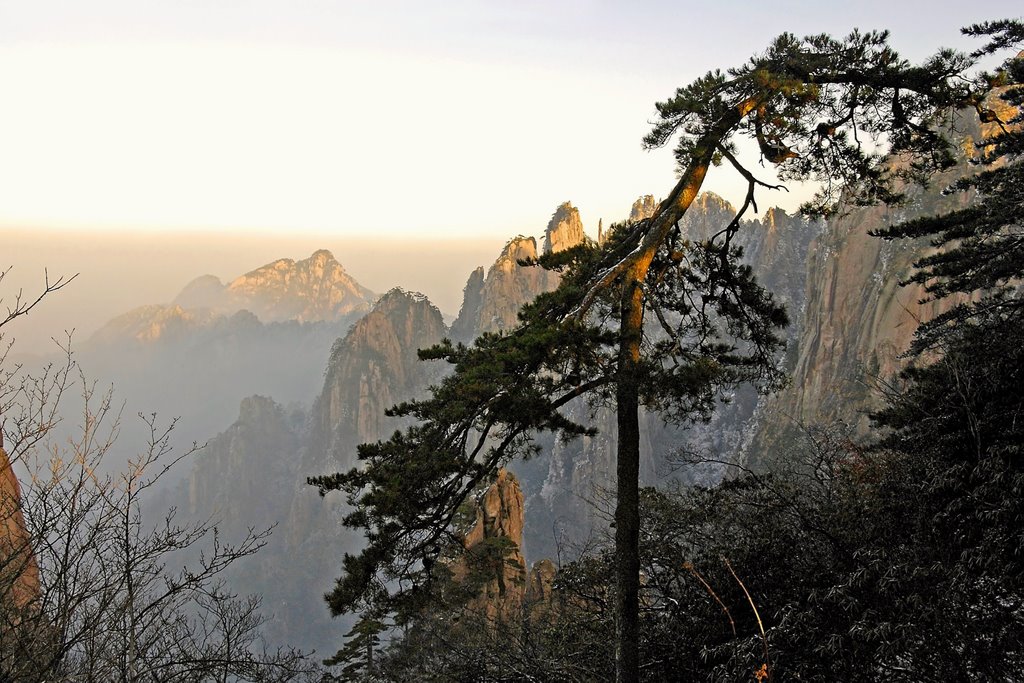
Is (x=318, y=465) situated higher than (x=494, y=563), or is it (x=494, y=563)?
(x=494, y=563)

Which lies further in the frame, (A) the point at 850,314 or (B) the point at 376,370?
(B) the point at 376,370

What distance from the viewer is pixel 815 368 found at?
173ft

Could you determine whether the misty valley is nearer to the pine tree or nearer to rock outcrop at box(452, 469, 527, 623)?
the pine tree

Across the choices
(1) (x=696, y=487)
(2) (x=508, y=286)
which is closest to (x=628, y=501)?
(1) (x=696, y=487)

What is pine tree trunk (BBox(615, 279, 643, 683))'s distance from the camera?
21.1 ft

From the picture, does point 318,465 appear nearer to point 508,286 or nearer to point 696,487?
point 508,286

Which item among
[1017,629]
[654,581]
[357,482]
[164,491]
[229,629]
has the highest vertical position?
[357,482]

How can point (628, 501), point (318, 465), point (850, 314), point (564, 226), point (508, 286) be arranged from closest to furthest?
point (628, 501), point (850, 314), point (564, 226), point (508, 286), point (318, 465)

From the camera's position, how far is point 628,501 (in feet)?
21.7

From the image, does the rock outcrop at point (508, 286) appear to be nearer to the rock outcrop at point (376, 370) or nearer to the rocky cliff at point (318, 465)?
the rock outcrop at point (376, 370)

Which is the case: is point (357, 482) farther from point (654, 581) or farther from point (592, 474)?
point (592, 474)

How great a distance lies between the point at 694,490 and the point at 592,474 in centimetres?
6733

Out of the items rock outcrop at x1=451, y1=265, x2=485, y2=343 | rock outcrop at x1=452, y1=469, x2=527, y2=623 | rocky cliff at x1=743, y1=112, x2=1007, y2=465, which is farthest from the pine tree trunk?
rock outcrop at x1=451, y1=265, x2=485, y2=343

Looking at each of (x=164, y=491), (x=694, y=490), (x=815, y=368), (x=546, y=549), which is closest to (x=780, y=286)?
(x=815, y=368)
